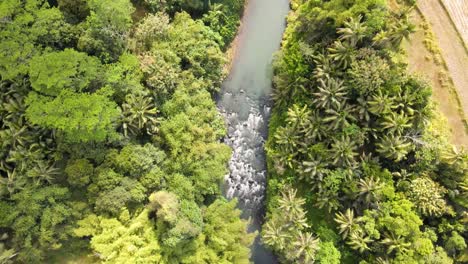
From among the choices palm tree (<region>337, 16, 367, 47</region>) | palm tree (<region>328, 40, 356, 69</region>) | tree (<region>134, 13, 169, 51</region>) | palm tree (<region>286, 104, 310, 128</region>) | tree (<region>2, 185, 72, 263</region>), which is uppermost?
tree (<region>134, 13, 169, 51</region>)

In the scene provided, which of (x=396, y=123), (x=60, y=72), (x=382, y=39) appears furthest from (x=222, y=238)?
(x=382, y=39)

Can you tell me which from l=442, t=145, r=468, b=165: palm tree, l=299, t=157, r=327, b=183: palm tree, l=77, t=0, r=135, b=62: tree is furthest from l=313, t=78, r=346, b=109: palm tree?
l=77, t=0, r=135, b=62: tree

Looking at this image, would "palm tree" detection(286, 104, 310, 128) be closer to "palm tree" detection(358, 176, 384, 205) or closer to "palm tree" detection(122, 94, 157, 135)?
Result: "palm tree" detection(358, 176, 384, 205)

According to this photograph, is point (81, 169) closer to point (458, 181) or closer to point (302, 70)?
point (302, 70)

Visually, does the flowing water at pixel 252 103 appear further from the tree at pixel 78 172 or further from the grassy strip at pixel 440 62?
the grassy strip at pixel 440 62

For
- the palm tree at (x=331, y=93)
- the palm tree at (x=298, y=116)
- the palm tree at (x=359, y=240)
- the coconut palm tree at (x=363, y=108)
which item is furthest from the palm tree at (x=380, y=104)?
the palm tree at (x=359, y=240)

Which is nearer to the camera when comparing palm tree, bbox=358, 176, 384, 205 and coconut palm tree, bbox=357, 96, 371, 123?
palm tree, bbox=358, 176, 384, 205

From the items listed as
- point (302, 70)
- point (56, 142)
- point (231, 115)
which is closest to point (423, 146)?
point (302, 70)

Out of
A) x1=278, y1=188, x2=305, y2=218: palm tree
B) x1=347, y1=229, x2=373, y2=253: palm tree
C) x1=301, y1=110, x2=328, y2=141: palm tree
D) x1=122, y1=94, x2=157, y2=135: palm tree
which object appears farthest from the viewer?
x1=301, y1=110, x2=328, y2=141: palm tree
